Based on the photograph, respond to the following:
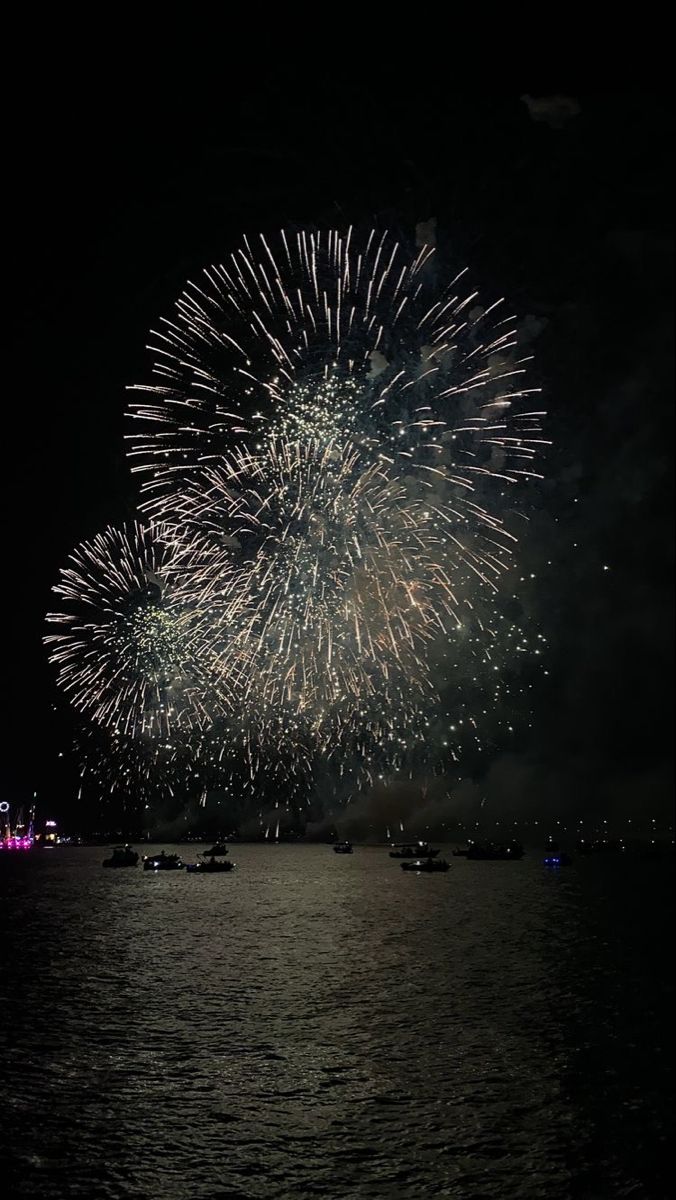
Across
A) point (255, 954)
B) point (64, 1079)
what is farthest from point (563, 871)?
point (64, 1079)

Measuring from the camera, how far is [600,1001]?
39375 mm

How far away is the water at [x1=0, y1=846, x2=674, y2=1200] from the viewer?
64.1 feet

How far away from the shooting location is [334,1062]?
91.8ft

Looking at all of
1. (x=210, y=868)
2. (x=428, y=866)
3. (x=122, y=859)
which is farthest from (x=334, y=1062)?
(x=122, y=859)

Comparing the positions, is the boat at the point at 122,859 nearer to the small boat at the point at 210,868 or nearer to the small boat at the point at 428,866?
the small boat at the point at 210,868

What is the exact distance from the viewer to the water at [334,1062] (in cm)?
1955

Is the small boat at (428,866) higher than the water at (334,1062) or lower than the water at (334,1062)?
lower

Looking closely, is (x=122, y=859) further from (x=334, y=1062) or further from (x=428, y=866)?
(x=334, y=1062)

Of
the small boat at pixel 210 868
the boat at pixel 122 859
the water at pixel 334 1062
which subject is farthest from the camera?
the boat at pixel 122 859

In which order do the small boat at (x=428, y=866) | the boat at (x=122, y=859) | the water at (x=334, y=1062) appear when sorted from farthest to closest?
1. the boat at (x=122, y=859)
2. the small boat at (x=428, y=866)
3. the water at (x=334, y=1062)

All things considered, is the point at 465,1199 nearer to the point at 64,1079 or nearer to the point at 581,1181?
the point at 581,1181

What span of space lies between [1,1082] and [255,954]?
1087 inches

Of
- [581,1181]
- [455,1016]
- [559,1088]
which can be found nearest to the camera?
[581,1181]

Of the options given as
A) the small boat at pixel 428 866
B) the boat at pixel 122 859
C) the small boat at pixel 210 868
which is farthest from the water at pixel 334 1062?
the boat at pixel 122 859
